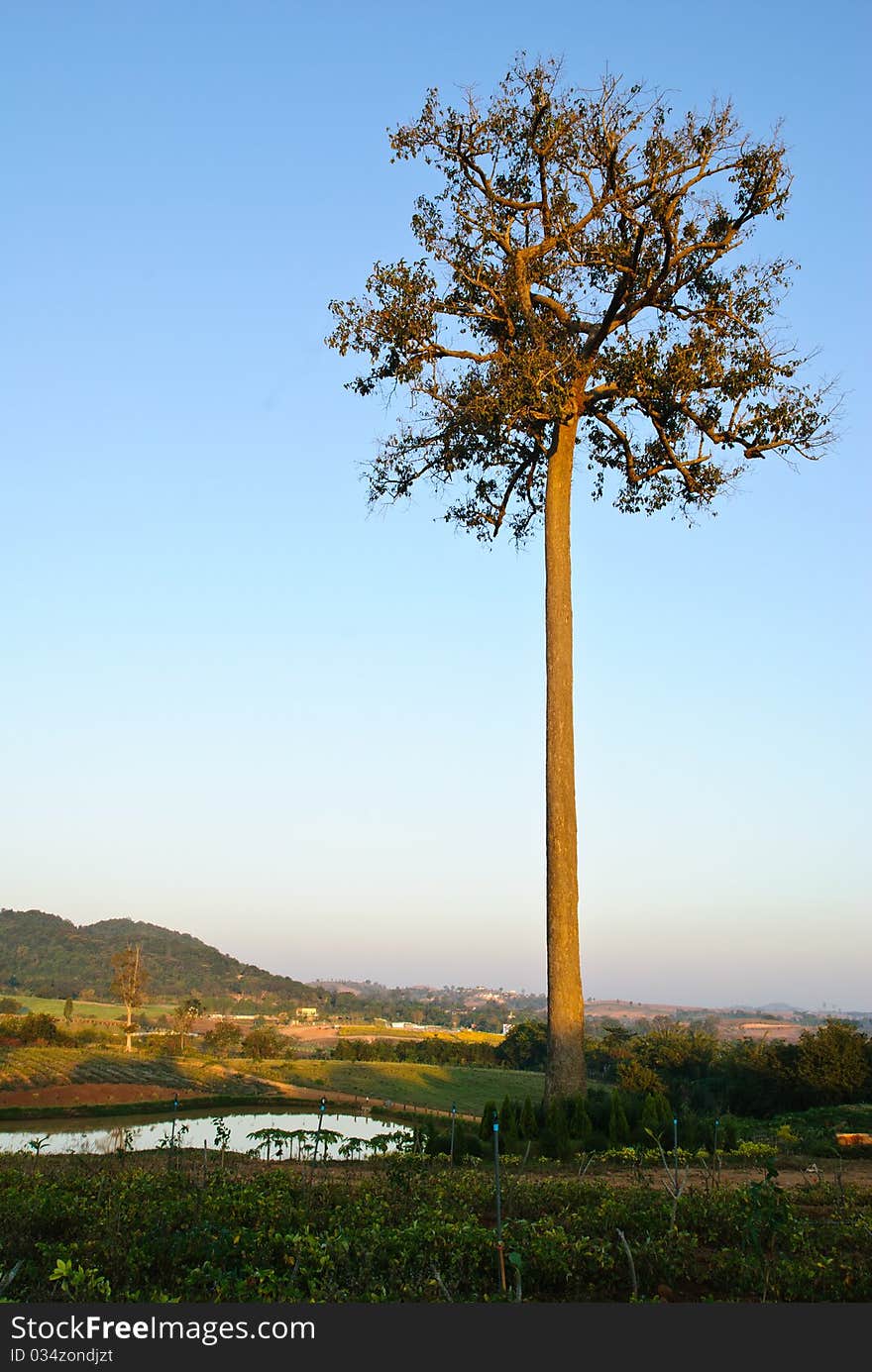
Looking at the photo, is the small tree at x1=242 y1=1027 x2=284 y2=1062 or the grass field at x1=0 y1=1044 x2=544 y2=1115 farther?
the small tree at x1=242 y1=1027 x2=284 y2=1062

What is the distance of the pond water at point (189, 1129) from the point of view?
9977 millimetres

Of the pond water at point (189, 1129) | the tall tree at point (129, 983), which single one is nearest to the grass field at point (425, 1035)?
the tall tree at point (129, 983)

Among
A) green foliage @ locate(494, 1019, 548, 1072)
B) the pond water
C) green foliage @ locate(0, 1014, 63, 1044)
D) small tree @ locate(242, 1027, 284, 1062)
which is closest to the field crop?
the pond water

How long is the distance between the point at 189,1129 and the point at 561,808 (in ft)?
19.2

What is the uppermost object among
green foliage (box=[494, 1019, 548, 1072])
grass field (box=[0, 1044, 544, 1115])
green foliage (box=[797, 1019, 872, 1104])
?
green foliage (box=[797, 1019, 872, 1104])

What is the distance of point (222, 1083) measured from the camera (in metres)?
18.1

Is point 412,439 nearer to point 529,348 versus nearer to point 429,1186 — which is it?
point 529,348

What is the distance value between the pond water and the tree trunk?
190cm

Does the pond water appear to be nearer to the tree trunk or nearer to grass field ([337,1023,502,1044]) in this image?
the tree trunk

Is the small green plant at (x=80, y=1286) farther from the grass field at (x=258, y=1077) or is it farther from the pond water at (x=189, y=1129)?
the grass field at (x=258, y=1077)

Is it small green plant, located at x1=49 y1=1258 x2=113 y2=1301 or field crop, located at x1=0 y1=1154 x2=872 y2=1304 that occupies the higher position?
small green plant, located at x1=49 y1=1258 x2=113 y2=1301

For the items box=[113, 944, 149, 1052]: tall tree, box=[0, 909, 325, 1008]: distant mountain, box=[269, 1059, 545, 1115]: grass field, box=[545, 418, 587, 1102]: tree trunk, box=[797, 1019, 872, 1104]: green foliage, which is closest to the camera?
box=[545, 418, 587, 1102]: tree trunk

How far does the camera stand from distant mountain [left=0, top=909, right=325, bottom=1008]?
9694 centimetres

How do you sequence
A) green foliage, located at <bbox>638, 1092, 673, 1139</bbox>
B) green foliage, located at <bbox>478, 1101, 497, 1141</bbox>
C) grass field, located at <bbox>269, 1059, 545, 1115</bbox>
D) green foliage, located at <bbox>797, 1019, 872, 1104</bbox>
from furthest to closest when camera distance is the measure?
grass field, located at <bbox>269, 1059, 545, 1115</bbox>
green foliage, located at <bbox>797, 1019, 872, 1104</bbox>
green foliage, located at <bbox>638, 1092, 673, 1139</bbox>
green foliage, located at <bbox>478, 1101, 497, 1141</bbox>
